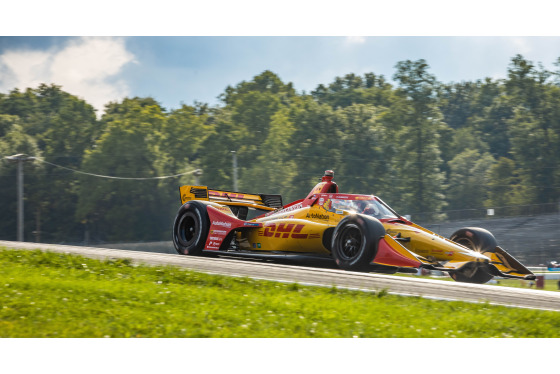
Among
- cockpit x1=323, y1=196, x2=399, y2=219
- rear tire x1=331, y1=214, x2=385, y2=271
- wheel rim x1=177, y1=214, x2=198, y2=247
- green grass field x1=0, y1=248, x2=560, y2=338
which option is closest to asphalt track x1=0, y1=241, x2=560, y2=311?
rear tire x1=331, y1=214, x2=385, y2=271

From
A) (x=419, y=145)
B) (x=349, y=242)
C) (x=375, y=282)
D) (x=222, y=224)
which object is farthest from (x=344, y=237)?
(x=419, y=145)

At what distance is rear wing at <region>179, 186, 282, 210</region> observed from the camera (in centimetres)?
1694

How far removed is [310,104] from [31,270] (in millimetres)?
66389

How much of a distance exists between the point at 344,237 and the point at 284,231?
175cm

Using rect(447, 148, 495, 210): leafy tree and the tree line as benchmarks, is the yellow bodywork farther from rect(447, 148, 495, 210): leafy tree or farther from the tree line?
rect(447, 148, 495, 210): leafy tree

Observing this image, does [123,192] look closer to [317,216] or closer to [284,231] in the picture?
[284,231]

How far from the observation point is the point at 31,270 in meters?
11.4

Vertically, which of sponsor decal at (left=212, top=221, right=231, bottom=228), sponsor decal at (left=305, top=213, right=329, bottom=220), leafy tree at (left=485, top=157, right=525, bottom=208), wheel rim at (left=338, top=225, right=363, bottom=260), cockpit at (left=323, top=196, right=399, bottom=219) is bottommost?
wheel rim at (left=338, top=225, right=363, bottom=260)

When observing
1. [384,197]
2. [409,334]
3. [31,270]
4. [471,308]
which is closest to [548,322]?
[471,308]

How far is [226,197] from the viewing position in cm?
1727

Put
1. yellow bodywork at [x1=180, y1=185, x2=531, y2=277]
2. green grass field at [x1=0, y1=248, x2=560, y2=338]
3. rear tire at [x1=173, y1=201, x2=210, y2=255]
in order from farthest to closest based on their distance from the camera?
rear tire at [x1=173, y1=201, x2=210, y2=255]
yellow bodywork at [x1=180, y1=185, x2=531, y2=277]
green grass field at [x1=0, y1=248, x2=560, y2=338]

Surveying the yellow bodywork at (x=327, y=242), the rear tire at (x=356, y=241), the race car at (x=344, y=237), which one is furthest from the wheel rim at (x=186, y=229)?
the rear tire at (x=356, y=241)

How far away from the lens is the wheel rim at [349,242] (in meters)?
12.3

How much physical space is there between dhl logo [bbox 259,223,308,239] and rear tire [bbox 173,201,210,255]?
5.11ft
